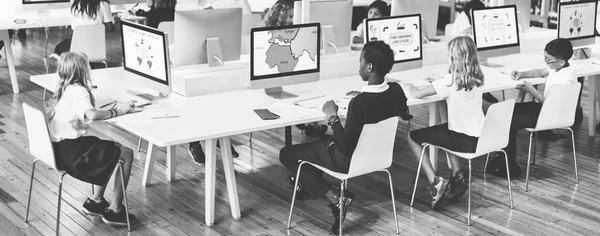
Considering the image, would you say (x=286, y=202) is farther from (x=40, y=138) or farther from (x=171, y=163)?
(x=40, y=138)

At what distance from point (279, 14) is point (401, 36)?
102cm

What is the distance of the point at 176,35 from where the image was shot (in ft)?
16.3

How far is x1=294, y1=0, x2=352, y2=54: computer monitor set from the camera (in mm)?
5691

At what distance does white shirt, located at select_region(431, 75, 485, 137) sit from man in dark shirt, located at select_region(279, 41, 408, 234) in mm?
466

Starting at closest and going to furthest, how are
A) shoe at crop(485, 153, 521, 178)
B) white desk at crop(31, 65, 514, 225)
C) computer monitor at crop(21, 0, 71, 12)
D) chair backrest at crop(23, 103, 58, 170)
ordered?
chair backrest at crop(23, 103, 58, 170) < white desk at crop(31, 65, 514, 225) < shoe at crop(485, 153, 521, 178) < computer monitor at crop(21, 0, 71, 12)

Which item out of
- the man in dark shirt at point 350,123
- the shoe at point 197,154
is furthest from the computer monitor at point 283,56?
the shoe at point 197,154

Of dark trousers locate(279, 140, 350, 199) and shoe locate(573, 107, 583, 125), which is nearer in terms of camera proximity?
dark trousers locate(279, 140, 350, 199)

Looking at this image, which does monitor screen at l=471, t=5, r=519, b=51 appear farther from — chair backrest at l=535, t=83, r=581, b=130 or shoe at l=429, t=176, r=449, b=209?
shoe at l=429, t=176, r=449, b=209

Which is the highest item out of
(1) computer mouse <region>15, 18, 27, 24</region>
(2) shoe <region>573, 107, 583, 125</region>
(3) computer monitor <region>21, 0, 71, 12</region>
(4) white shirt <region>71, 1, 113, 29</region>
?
(3) computer monitor <region>21, 0, 71, 12</region>

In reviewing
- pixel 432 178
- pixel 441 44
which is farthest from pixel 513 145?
pixel 441 44

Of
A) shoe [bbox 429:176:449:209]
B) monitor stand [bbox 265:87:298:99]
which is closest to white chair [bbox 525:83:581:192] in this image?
shoe [bbox 429:176:449:209]

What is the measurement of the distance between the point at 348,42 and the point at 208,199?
2.22 m

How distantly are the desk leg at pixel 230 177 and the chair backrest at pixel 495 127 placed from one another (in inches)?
51.6

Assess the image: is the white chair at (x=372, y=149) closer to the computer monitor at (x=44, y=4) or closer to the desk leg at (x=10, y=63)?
the desk leg at (x=10, y=63)
